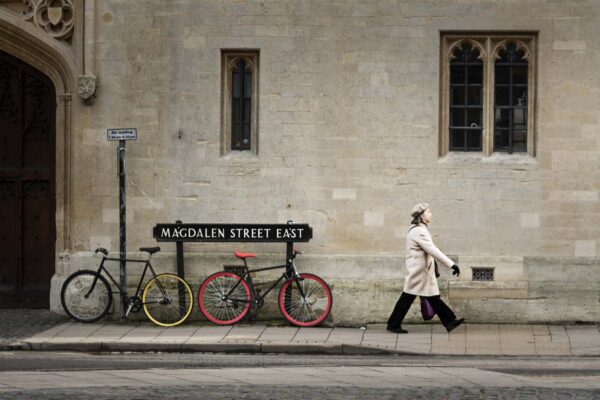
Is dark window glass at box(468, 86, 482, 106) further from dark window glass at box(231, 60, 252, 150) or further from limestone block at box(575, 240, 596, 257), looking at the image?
dark window glass at box(231, 60, 252, 150)

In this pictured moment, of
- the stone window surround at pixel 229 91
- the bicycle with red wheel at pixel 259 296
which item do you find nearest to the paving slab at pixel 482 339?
the bicycle with red wheel at pixel 259 296

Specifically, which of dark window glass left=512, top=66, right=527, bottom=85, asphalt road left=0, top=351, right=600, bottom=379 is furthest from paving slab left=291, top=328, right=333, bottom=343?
dark window glass left=512, top=66, right=527, bottom=85

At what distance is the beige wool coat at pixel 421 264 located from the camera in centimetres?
1714

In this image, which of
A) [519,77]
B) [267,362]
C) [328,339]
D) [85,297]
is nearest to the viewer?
[267,362]

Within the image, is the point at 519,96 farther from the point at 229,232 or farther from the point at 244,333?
the point at 244,333

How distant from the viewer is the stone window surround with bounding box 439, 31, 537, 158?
18.5 metres

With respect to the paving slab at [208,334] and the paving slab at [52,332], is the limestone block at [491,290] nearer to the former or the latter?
the paving slab at [208,334]

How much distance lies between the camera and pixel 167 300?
18.2m

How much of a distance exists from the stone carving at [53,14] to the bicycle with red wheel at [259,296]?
3989 mm

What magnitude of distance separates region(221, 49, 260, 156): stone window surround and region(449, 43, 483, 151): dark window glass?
106 inches

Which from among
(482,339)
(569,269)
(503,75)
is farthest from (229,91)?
(569,269)

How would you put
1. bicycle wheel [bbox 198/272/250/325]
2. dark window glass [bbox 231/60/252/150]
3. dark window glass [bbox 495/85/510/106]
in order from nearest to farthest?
1. bicycle wheel [bbox 198/272/250/325]
2. dark window glass [bbox 495/85/510/106]
3. dark window glass [bbox 231/60/252/150]

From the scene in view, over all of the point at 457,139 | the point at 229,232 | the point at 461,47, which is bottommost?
the point at 229,232

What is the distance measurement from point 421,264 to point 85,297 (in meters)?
4.67
